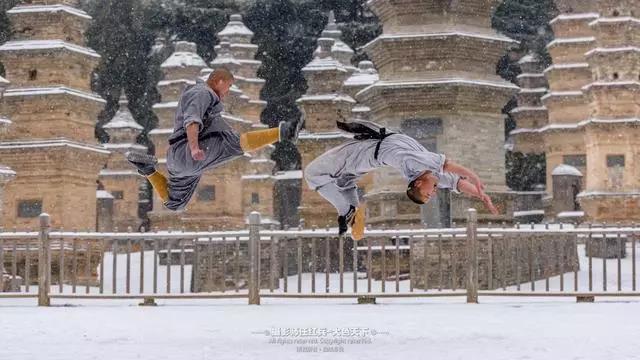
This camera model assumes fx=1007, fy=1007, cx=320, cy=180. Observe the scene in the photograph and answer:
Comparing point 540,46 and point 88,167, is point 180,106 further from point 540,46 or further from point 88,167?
point 540,46

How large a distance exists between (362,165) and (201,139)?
38.8 inches

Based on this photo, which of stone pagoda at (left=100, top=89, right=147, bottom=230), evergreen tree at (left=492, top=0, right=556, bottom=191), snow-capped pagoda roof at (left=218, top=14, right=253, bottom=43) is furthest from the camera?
evergreen tree at (left=492, top=0, right=556, bottom=191)

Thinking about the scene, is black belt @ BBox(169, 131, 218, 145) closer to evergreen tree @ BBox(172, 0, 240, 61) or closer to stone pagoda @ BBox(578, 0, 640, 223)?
stone pagoda @ BBox(578, 0, 640, 223)

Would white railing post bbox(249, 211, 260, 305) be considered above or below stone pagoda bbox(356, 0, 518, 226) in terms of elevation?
below

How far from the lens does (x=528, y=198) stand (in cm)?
4194

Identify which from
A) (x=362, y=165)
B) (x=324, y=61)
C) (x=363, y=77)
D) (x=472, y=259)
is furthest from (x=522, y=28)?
(x=362, y=165)

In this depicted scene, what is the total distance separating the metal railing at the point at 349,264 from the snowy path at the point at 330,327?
0.43 metres

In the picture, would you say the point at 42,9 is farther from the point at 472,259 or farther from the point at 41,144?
the point at 472,259

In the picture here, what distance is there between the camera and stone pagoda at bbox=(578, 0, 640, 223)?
27.2 m

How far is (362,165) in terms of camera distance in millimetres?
6129

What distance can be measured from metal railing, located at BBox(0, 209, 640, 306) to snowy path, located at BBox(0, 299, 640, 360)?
1.42 ft

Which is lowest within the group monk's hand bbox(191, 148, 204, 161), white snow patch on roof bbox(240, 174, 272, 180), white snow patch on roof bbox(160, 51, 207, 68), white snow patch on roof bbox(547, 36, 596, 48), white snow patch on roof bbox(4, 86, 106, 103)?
monk's hand bbox(191, 148, 204, 161)

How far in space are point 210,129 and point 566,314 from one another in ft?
24.2

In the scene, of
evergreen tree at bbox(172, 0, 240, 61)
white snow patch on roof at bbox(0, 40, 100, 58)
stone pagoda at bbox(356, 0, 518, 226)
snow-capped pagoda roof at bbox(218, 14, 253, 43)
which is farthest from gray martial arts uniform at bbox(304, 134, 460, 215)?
evergreen tree at bbox(172, 0, 240, 61)
